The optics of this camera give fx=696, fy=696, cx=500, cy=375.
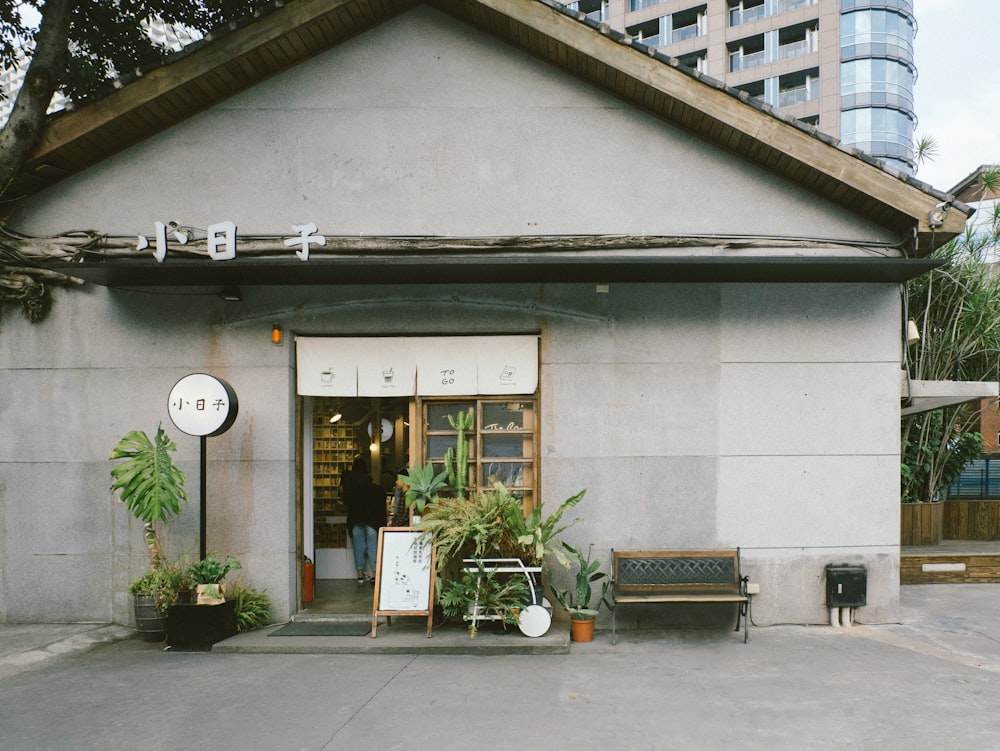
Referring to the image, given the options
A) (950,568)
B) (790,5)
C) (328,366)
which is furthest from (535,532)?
(790,5)

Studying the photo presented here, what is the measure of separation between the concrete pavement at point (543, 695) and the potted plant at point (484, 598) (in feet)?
1.64

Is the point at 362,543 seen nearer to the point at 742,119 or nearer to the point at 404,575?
the point at 404,575

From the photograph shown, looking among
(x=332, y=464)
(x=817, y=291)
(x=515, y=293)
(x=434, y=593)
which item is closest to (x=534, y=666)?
(x=434, y=593)

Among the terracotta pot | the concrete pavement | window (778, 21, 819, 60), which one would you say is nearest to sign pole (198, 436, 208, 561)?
the concrete pavement

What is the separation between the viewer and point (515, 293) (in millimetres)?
8461

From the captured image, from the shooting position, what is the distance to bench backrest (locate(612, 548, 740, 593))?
7.82 metres

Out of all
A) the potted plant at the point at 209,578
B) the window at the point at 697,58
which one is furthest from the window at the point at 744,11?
the potted plant at the point at 209,578

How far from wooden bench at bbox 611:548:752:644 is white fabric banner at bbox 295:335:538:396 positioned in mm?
2337

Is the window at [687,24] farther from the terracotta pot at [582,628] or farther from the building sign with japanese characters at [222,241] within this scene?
the terracotta pot at [582,628]

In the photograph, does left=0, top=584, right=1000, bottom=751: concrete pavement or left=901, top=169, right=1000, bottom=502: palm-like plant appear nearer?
left=0, top=584, right=1000, bottom=751: concrete pavement

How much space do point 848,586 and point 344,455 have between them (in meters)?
8.22

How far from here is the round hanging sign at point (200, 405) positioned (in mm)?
7688

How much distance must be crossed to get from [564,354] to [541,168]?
2256mm

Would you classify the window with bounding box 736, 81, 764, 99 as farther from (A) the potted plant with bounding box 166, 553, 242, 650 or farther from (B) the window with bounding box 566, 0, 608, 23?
(A) the potted plant with bounding box 166, 553, 242, 650
